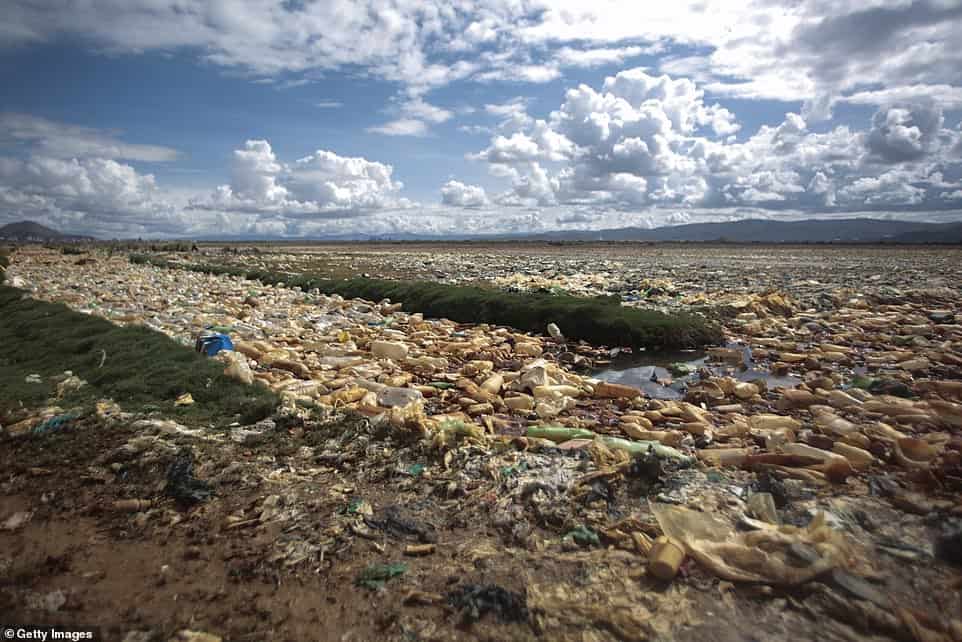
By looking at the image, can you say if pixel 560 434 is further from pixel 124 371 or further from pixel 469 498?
pixel 124 371

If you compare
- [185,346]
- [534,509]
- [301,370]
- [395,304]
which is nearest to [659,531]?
[534,509]

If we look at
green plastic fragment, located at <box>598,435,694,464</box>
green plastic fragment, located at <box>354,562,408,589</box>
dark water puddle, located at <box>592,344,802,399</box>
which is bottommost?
dark water puddle, located at <box>592,344,802,399</box>

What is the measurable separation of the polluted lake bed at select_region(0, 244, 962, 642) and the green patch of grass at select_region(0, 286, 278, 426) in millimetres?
50

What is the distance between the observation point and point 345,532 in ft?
11.7

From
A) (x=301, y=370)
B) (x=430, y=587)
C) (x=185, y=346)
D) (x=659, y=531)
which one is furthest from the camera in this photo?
(x=185, y=346)

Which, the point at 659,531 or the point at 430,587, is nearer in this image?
the point at 430,587

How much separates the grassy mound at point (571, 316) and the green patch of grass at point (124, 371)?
Answer: 7.09 m

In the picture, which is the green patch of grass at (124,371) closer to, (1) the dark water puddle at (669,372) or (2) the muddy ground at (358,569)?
(2) the muddy ground at (358,569)

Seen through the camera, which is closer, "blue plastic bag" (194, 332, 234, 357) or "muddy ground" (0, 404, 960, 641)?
"muddy ground" (0, 404, 960, 641)

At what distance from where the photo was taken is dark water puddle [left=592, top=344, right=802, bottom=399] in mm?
7777

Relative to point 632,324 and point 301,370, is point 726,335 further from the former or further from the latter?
point 301,370

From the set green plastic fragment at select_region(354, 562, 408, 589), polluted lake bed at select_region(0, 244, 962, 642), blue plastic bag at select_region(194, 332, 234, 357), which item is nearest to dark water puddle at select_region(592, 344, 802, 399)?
polluted lake bed at select_region(0, 244, 962, 642)

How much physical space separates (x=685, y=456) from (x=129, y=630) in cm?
415

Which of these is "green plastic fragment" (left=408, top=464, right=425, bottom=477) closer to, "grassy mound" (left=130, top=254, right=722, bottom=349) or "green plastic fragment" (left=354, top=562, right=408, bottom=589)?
"green plastic fragment" (left=354, top=562, right=408, bottom=589)
